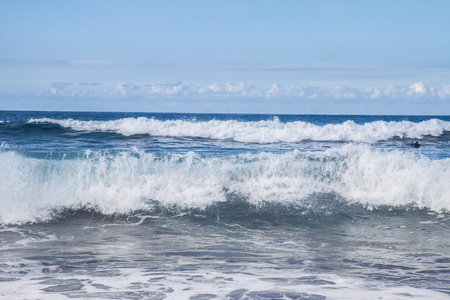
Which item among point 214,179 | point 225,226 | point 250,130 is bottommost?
point 225,226

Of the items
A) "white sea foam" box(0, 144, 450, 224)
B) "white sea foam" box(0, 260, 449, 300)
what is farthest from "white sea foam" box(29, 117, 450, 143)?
"white sea foam" box(0, 260, 449, 300)

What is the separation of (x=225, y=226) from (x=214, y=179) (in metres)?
2.39

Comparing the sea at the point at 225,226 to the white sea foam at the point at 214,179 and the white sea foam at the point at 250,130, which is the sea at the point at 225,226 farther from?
the white sea foam at the point at 250,130

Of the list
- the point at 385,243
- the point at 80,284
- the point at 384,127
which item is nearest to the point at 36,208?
the point at 80,284

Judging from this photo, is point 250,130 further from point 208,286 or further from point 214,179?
point 208,286

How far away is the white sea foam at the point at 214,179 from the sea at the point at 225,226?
35 millimetres

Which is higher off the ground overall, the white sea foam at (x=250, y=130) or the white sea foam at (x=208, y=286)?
the white sea foam at (x=250, y=130)

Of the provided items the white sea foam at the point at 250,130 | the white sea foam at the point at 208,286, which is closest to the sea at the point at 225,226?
the white sea foam at the point at 208,286

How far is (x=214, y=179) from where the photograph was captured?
11289 mm

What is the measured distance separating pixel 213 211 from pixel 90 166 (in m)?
3.71

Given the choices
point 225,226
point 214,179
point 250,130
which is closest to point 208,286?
point 225,226

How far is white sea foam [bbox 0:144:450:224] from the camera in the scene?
1003cm

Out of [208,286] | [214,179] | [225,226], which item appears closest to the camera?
[208,286]

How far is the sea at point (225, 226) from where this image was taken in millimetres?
5168
